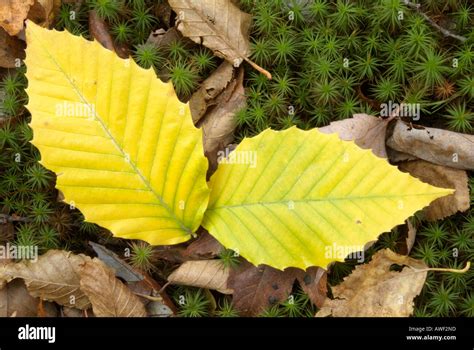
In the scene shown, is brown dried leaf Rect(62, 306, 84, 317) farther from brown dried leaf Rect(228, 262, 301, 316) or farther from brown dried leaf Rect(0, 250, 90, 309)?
brown dried leaf Rect(228, 262, 301, 316)

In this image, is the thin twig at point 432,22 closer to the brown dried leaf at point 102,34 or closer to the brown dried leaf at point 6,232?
the brown dried leaf at point 102,34

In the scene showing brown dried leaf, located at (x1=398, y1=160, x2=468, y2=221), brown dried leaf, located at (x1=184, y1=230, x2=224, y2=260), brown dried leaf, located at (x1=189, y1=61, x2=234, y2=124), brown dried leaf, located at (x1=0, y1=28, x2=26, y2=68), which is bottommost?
brown dried leaf, located at (x1=184, y1=230, x2=224, y2=260)

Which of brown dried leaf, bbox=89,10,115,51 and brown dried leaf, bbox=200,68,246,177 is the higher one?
brown dried leaf, bbox=89,10,115,51

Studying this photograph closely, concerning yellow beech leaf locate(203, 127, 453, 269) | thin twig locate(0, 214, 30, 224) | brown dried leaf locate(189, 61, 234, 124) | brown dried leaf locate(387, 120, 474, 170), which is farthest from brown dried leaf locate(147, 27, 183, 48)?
brown dried leaf locate(387, 120, 474, 170)

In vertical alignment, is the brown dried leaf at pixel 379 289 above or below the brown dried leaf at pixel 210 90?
below

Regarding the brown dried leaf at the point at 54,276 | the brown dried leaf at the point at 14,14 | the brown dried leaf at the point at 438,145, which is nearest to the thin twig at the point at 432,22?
the brown dried leaf at the point at 438,145

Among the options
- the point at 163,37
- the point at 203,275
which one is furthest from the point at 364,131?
the point at 163,37

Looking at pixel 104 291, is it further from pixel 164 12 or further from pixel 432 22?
pixel 432 22
